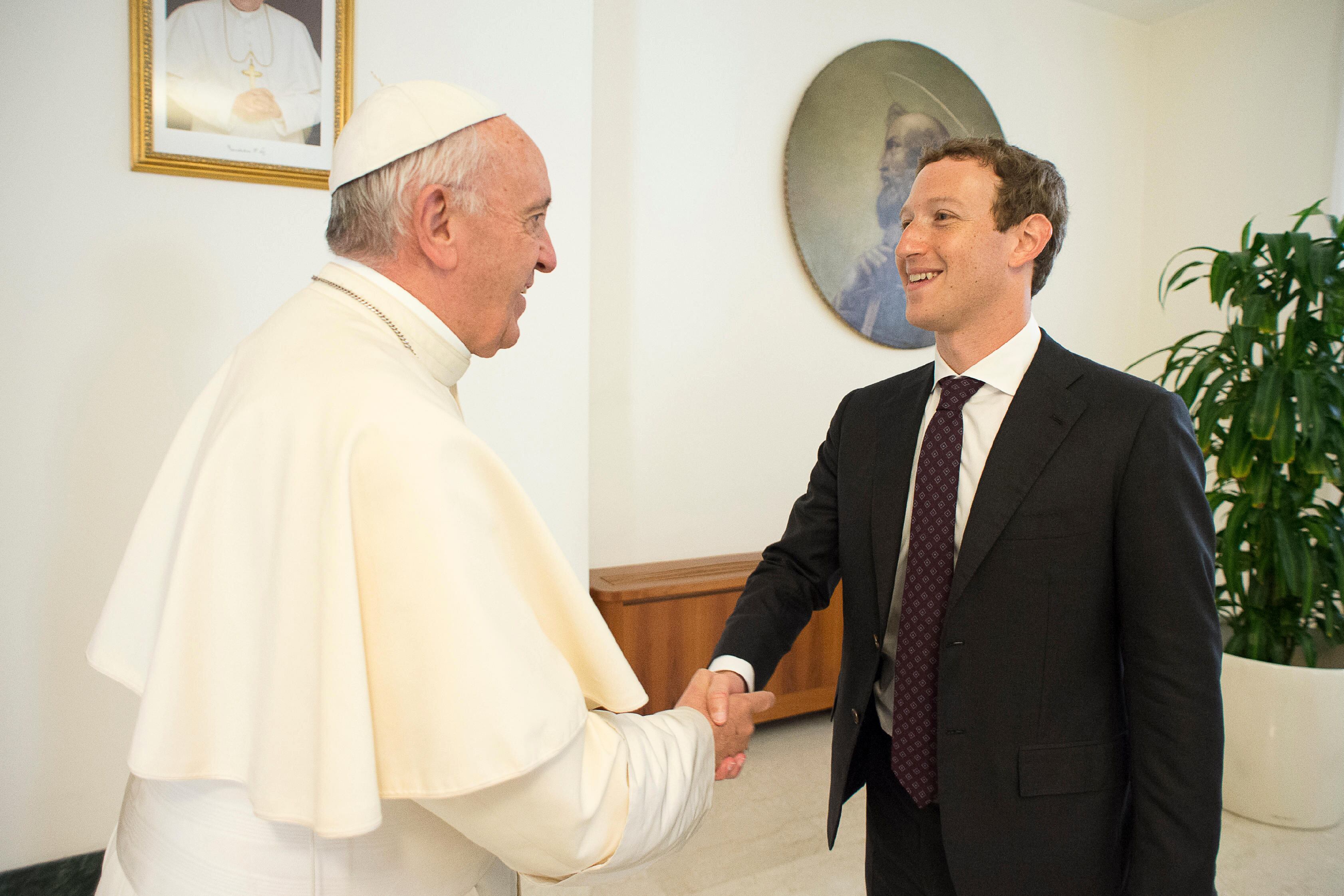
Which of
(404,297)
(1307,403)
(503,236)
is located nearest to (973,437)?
(503,236)

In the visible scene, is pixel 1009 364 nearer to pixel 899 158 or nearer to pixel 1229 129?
pixel 899 158

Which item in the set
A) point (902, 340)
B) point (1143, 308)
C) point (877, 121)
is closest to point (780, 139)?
point (877, 121)

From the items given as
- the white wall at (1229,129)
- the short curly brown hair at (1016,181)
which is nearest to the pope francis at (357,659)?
the short curly brown hair at (1016,181)

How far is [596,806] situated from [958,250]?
116 cm

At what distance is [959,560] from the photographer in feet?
4.35

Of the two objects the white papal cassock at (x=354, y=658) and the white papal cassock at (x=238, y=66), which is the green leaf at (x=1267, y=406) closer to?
the white papal cassock at (x=354, y=658)

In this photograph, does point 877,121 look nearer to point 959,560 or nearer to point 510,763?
point 959,560

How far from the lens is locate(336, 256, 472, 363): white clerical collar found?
44.1 inches

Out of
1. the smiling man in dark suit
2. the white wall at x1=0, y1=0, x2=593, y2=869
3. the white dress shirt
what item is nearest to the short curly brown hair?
the smiling man in dark suit

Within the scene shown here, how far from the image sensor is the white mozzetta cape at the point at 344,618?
2.81ft

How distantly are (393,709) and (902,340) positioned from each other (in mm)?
3865

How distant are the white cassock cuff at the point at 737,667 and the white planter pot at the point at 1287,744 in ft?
7.39

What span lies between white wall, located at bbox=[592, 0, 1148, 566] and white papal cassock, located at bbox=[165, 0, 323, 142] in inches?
50.5

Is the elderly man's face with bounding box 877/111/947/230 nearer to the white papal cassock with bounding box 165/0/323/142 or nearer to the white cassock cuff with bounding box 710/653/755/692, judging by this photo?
the white papal cassock with bounding box 165/0/323/142
